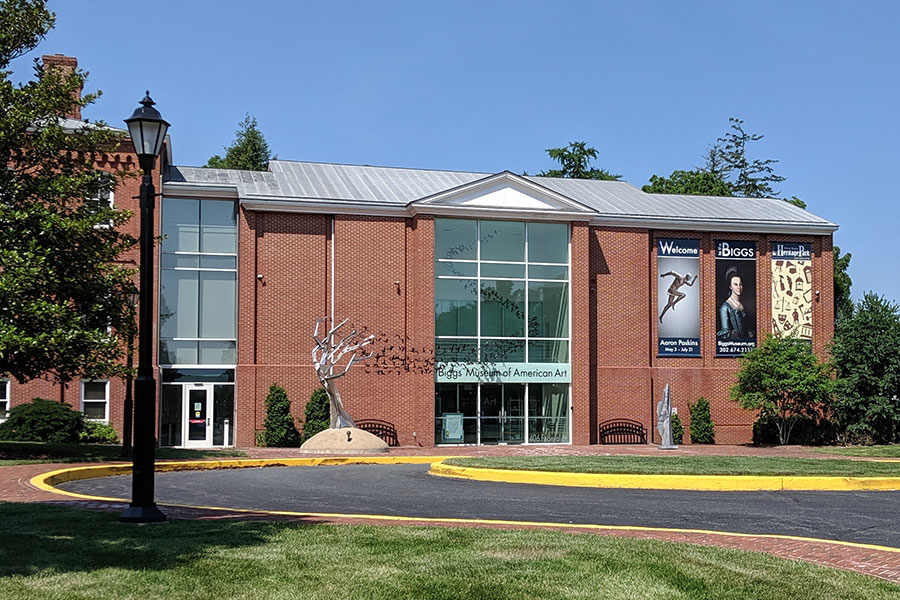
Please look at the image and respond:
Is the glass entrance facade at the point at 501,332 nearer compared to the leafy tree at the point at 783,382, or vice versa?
the glass entrance facade at the point at 501,332

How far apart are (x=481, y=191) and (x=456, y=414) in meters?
7.53

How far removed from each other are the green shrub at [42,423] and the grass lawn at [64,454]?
359 cm

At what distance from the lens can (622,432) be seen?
34.7 metres

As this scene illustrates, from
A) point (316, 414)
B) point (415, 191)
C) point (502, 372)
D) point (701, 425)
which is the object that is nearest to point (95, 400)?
point (316, 414)

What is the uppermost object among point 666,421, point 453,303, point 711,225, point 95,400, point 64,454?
point 711,225

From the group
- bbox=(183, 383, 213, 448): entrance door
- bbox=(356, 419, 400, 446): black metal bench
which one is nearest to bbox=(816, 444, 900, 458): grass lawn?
bbox=(356, 419, 400, 446): black metal bench

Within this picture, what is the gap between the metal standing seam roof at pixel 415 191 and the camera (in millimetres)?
33062

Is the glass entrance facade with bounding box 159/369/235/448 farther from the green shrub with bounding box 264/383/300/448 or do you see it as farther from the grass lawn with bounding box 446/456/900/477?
the grass lawn with bounding box 446/456/900/477

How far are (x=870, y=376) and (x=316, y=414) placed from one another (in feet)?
63.0

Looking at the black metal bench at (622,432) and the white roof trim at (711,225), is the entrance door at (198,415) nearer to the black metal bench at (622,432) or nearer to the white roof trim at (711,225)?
the black metal bench at (622,432)

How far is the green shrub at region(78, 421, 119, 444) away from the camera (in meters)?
29.9

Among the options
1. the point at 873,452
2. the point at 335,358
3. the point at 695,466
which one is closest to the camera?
the point at 695,466

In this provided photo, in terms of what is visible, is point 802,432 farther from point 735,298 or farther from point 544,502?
point 544,502

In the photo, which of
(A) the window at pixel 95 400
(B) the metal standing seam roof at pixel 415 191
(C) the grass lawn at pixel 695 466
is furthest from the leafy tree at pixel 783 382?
(A) the window at pixel 95 400
